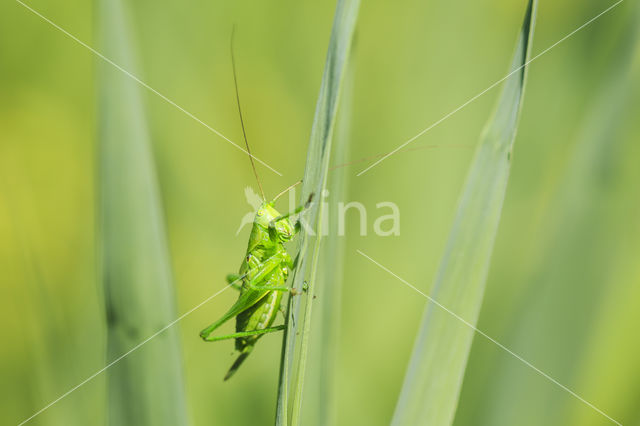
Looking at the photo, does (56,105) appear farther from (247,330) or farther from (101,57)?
(247,330)

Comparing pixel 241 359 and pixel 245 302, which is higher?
pixel 245 302

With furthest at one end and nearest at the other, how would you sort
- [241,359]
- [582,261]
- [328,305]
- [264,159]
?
[264,159] < [241,359] < [328,305] < [582,261]

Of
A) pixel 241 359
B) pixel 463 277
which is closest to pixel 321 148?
pixel 463 277

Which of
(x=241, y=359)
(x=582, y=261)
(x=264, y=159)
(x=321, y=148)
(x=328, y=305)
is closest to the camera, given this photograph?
(x=321, y=148)

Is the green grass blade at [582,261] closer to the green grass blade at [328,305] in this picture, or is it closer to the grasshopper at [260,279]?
the green grass blade at [328,305]

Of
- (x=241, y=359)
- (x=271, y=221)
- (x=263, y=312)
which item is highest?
(x=271, y=221)

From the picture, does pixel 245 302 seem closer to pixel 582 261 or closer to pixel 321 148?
pixel 321 148

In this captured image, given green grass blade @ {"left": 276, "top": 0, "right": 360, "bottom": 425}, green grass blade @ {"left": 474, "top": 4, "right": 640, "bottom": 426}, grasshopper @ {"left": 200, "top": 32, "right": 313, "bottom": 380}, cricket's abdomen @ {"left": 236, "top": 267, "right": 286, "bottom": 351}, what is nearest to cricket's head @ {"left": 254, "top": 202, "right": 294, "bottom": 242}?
grasshopper @ {"left": 200, "top": 32, "right": 313, "bottom": 380}
